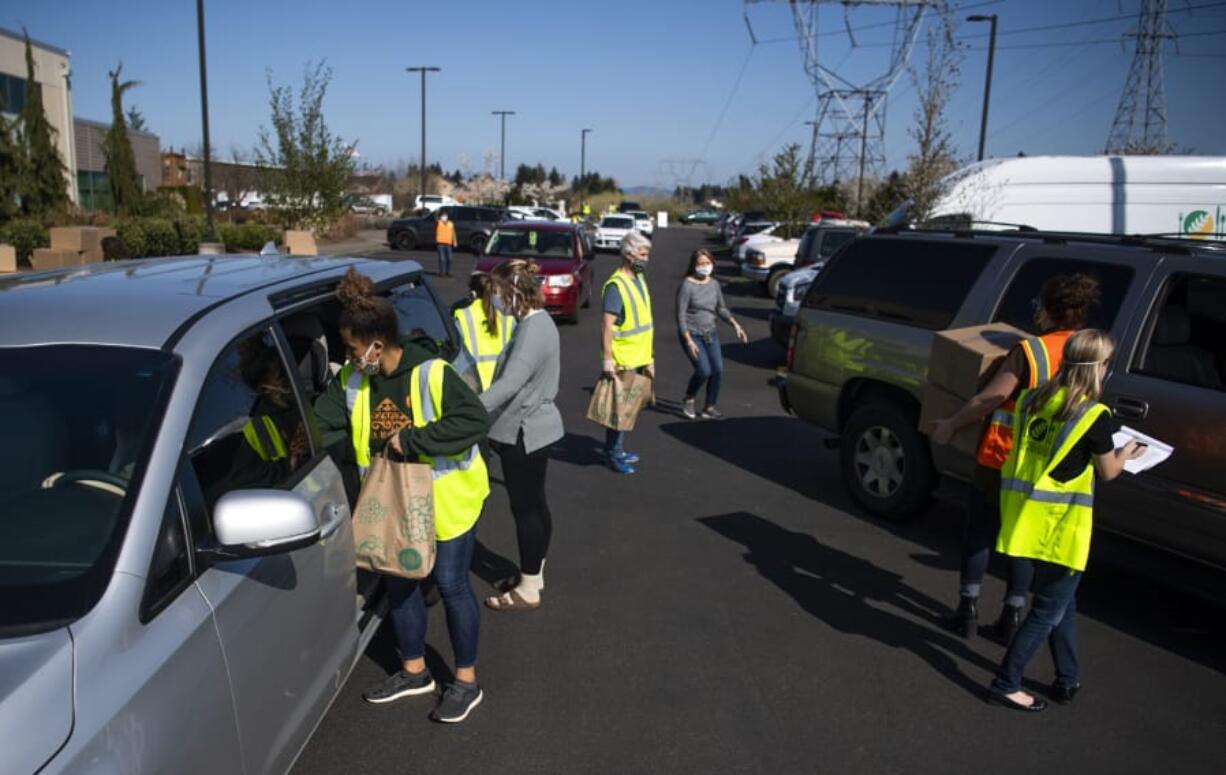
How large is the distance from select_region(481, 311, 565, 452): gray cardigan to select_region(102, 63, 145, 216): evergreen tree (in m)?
33.1

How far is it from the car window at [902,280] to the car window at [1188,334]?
1.19m

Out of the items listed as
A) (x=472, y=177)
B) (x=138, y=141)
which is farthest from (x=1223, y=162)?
(x=472, y=177)

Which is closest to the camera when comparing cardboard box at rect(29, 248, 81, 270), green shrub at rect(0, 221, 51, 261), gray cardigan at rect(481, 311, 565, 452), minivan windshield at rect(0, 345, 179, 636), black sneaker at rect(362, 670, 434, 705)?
minivan windshield at rect(0, 345, 179, 636)

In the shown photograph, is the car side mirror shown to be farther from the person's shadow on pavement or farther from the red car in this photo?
the red car

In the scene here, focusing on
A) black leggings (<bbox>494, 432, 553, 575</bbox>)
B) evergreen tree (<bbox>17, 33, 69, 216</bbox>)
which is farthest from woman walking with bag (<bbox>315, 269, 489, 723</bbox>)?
evergreen tree (<bbox>17, 33, 69, 216</bbox>)

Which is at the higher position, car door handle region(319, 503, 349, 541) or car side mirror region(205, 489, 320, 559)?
car side mirror region(205, 489, 320, 559)

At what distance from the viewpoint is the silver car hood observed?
170 centimetres

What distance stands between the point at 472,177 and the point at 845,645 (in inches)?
2991

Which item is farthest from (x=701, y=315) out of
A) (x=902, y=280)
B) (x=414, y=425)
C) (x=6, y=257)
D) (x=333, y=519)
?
(x=6, y=257)

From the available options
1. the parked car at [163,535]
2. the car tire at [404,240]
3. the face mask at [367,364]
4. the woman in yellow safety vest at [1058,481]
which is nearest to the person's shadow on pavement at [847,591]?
the woman in yellow safety vest at [1058,481]

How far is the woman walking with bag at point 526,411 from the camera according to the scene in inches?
171

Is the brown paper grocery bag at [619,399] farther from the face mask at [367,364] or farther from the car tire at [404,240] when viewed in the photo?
the car tire at [404,240]

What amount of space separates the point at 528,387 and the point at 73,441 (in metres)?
2.25

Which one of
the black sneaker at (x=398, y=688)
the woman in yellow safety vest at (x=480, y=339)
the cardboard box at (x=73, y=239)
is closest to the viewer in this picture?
the black sneaker at (x=398, y=688)
